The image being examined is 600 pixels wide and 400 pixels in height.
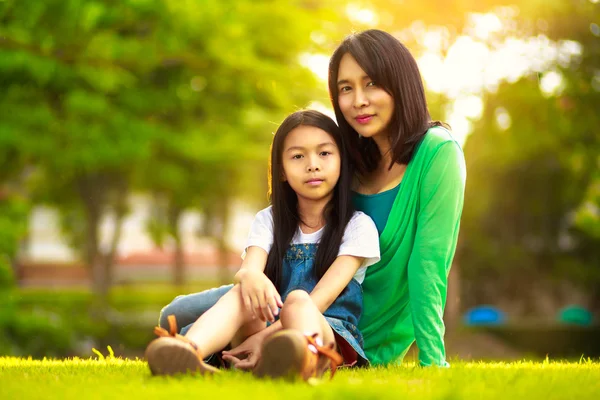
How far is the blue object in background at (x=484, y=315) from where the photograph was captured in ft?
58.0

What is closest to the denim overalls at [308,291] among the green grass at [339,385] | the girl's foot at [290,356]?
the green grass at [339,385]

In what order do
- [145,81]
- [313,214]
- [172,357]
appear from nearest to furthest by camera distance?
[172,357] → [313,214] → [145,81]

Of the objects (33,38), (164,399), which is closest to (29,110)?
(33,38)

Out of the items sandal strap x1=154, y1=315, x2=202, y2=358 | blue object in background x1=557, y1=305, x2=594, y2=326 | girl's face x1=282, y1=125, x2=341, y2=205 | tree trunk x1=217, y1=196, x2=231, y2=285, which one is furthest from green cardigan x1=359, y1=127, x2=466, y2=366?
tree trunk x1=217, y1=196, x2=231, y2=285

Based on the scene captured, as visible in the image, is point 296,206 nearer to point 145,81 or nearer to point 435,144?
point 435,144

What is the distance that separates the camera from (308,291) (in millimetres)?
3480

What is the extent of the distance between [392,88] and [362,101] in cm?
15

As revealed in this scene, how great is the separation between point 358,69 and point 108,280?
13747 mm

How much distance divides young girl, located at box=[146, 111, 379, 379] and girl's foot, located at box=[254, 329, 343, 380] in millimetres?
81

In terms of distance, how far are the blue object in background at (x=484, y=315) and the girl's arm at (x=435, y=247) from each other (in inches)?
572

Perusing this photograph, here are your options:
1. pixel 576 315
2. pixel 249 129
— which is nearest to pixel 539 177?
pixel 576 315

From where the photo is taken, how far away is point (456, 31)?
13492 mm

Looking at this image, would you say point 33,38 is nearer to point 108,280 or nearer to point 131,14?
point 131,14

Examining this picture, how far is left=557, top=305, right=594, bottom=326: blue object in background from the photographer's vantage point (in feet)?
54.8
